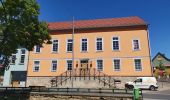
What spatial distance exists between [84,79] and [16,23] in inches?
591

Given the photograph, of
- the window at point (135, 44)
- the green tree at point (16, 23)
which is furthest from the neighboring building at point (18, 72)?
the window at point (135, 44)

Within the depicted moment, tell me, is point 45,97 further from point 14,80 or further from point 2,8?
point 14,80

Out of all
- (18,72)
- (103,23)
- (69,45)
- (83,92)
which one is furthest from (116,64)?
(18,72)

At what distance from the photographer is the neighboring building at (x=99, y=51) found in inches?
1282

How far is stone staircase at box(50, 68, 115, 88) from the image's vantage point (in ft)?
104

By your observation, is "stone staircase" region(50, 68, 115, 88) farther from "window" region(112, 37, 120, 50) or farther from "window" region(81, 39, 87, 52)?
"window" region(112, 37, 120, 50)

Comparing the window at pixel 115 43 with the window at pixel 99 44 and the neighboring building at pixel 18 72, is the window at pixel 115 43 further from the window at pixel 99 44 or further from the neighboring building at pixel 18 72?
the neighboring building at pixel 18 72

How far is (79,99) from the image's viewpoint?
63.5ft

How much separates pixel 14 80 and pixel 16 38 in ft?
66.6

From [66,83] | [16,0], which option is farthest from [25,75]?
[16,0]

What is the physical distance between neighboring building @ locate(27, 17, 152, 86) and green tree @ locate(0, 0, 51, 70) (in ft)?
39.8

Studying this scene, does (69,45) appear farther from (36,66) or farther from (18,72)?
(18,72)

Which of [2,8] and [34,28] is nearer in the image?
[2,8]

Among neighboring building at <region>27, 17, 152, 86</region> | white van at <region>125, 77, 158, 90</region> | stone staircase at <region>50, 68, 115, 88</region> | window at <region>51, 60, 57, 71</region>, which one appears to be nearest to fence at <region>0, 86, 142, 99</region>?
white van at <region>125, 77, 158, 90</region>
